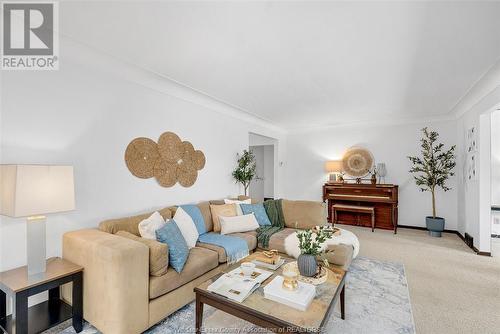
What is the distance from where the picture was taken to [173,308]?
2.12 metres

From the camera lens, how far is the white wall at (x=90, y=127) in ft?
6.63

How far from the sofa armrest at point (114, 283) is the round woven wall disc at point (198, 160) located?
1972mm

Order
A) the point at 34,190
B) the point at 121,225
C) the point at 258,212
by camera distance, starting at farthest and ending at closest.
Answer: the point at 258,212, the point at 121,225, the point at 34,190

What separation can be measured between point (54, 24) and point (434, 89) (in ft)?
15.6

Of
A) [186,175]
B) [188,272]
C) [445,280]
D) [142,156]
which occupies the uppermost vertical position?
[142,156]

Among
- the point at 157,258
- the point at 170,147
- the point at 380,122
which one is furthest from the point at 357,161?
the point at 157,258

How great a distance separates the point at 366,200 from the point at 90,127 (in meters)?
5.37

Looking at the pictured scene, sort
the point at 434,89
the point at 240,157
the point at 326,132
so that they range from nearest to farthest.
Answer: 1. the point at 434,89
2. the point at 240,157
3. the point at 326,132

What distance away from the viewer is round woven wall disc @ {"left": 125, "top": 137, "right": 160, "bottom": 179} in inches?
115

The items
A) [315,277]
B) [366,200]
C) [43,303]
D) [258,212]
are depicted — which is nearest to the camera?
[315,277]

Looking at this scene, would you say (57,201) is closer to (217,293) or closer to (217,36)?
(217,293)

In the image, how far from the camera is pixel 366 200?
5.41 metres

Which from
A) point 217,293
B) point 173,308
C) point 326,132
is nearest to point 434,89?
point 326,132

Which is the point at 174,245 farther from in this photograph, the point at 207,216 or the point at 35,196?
the point at 207,216
